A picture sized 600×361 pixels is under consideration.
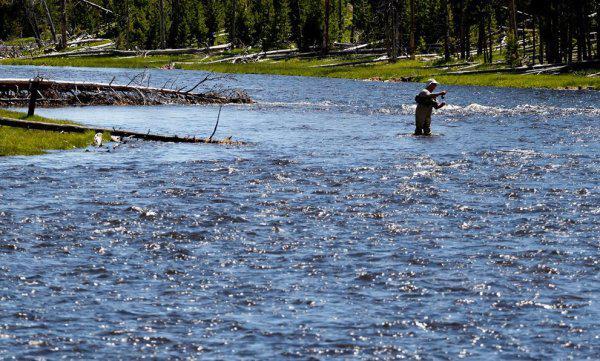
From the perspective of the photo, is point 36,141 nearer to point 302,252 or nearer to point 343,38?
point 302,252

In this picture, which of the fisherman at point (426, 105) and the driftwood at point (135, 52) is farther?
the driftwood at point (135, 52)

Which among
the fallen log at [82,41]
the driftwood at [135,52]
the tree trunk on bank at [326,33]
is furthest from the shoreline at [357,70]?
the fallen log at [82,41]

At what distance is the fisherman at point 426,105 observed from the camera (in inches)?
1465

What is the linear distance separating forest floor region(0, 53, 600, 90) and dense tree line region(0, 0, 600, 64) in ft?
16.8

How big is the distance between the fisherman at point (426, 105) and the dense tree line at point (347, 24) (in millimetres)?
48377

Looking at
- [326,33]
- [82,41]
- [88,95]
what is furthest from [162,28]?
[88,95]

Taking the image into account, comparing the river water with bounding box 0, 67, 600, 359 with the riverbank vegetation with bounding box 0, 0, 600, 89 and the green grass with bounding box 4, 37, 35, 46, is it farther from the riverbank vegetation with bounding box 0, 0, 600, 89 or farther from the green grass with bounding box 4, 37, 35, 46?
the green grass with bounding box 4, 37, 35, 46

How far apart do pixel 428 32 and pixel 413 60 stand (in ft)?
56.9

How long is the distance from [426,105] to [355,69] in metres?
66.9

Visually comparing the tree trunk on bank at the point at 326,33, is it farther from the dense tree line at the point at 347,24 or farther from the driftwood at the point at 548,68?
the driftwood at the point at 548,68

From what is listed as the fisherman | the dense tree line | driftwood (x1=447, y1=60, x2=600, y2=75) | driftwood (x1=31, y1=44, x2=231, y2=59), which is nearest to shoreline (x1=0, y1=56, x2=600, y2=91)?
driftwood (x1=447, y1=60, x2=600, y2=75)

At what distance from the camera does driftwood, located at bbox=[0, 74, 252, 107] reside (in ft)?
163

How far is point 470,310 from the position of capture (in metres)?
14.2

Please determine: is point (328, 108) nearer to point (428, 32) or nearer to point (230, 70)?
point (230, 70)
